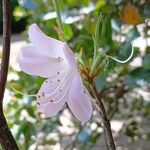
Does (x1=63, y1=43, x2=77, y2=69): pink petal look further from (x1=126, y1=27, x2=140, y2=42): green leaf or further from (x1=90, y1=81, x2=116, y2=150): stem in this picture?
(x1=126, y1=27, x2=140, y2=42): green leaf

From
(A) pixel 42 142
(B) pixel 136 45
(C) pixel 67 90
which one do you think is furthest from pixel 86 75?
(A) pixel 42 142

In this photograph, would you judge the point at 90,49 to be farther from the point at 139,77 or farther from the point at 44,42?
the point at 44,42

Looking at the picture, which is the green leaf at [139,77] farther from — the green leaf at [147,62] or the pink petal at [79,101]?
the pink petal at [79,101]

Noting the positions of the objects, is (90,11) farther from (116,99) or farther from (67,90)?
(67,90)

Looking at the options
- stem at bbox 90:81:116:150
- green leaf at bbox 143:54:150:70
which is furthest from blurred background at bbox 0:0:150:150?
stem at bbox 90:81:116:150

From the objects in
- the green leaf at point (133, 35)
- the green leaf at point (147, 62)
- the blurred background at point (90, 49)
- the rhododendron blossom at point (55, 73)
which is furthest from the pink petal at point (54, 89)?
the green leaf at point (133, 35)

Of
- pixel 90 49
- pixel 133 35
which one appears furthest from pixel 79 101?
pixel 133 35

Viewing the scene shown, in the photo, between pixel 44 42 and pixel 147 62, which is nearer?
pixel 44 42
